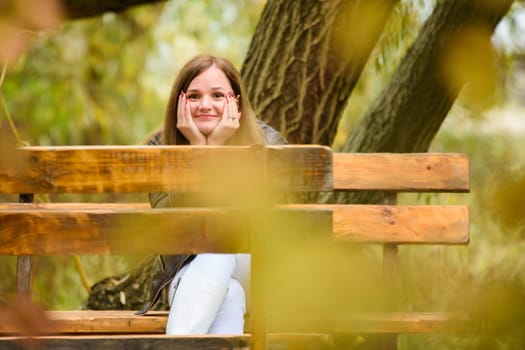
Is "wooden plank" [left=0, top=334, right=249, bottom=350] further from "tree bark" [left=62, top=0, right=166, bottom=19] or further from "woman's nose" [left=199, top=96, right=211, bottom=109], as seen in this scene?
"tree bark" [left=62, top=0, right=166, bottom=19]

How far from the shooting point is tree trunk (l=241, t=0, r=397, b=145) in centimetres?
436

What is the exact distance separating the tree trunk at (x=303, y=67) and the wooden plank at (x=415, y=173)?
0.67m

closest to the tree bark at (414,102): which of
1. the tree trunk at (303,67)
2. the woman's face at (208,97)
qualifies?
the tree trunk at (303,67)

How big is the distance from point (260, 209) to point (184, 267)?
152 centimetres

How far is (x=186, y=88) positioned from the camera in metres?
3.68

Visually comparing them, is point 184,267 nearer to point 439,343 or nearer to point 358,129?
point 439,343

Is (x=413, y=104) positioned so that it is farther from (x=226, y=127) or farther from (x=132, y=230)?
(x=132, y=230)

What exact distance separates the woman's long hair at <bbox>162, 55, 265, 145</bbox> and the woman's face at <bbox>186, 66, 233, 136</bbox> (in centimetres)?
2

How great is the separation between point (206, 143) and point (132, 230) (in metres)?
1.53

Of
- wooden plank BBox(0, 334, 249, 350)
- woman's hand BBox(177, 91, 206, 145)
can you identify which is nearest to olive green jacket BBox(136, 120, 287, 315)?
woman's hand BBox(177, 91, 206, 145)

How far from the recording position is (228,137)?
353 cm

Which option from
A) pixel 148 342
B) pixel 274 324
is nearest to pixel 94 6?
pixel 274 324

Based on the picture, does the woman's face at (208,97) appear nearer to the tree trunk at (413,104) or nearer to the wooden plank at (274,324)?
the wooden plank at (274,324)

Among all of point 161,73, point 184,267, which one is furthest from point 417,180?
point 161,73
